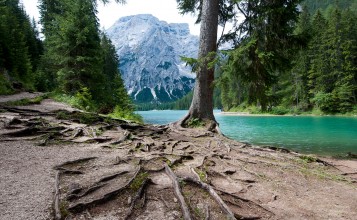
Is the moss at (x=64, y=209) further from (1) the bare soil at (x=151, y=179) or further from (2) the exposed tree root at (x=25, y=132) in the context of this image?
(2) the exposed tree root at (x=25, y=132)

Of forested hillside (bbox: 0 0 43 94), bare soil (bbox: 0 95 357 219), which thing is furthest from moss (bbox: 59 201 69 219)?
forested hillside (bbox: 0 0 43 94)

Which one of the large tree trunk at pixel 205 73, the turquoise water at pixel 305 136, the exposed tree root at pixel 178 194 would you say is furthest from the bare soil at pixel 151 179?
the turquoise water at pixel 305 136

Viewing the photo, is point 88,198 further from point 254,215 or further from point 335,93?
point 335,93

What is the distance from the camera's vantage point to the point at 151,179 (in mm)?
4801

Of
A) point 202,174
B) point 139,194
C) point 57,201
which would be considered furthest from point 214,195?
point 57,201

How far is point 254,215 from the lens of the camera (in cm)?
415

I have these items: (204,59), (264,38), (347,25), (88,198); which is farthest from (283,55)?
(347,25)

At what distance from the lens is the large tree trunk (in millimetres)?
11548

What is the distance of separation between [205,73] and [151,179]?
7.73 meters

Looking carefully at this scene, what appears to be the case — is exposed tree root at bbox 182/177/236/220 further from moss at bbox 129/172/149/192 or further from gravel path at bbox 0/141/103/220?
gravel path at bbox 0/141/103/220

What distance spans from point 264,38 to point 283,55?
1.34 metres

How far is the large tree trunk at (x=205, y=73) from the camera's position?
37.9ft

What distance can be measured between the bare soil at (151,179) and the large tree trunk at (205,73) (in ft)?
10.5

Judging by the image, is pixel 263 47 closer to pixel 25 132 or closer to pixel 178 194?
pixel 178 194
